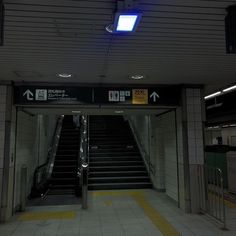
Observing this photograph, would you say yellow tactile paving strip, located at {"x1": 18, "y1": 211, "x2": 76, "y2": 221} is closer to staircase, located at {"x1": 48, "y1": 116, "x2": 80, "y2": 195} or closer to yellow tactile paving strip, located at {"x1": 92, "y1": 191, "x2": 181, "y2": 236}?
yellow tactile paving strip, located at {"x1": 92, "y1": 191, "x2": 181, "y2": 236}

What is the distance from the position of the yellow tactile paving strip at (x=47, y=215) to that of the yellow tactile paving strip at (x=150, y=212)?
5.20ft

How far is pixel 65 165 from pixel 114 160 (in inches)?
68.5

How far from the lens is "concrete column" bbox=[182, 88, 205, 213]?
18.4ft

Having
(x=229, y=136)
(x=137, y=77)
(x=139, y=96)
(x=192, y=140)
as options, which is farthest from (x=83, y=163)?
(x=229, y=136)

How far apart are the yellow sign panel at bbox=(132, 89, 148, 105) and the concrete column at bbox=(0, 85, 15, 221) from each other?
8.19 feet

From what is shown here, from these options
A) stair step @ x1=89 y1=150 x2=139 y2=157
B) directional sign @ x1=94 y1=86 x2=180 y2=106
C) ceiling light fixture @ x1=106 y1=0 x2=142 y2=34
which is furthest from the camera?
stair step @ x1=89 y1=150 x2=139 y2=157

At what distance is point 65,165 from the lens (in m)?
9.17

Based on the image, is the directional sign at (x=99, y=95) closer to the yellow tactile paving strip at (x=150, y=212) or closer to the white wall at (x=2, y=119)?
the white wall at (x=2, y=119)

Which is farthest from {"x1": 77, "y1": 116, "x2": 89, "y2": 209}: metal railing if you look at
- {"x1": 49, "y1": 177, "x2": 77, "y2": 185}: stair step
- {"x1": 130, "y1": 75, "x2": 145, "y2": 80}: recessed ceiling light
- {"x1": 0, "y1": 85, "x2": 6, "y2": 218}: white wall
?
{"x1": 130, "y1": 75, "x2": 145, "y2": 80}: recessed ceiling light

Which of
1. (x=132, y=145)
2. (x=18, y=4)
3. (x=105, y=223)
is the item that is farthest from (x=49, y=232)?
(x=132, y=145)

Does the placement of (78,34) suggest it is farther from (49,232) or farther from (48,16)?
(49,232)

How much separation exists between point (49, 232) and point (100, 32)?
130 inches

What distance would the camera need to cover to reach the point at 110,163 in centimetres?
943

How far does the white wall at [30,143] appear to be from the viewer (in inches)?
239
